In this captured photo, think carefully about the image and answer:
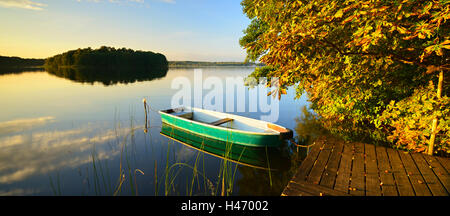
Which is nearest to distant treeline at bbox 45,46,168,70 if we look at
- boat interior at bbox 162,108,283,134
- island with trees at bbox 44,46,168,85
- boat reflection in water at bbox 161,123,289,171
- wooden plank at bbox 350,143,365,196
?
island with trees at bbox 44,46,168,85

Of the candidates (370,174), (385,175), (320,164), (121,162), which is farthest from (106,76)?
(385,175)

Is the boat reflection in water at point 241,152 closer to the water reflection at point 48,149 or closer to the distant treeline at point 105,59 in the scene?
the water reflection at point 48,149

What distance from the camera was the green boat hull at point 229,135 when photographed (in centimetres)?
813

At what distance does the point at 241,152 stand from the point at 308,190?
518 centimetres

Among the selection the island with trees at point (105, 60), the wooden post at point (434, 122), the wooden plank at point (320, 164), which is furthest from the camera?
the island with trees at point (105, 60)

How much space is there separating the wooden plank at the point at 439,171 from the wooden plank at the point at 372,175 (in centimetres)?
96

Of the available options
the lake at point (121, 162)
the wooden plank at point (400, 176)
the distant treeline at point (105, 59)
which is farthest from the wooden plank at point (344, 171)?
the distant treeline at point (105, 59)

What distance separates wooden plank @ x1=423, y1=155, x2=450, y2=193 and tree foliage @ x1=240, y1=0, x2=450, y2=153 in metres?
0.59

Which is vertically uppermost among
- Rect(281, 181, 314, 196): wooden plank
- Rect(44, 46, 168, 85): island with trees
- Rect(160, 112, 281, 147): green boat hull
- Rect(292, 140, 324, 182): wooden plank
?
Rect(44, 46, 168, 85): island with trees

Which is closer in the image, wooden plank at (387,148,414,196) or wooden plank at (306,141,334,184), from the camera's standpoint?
wooden plank at (387,148,414,196)

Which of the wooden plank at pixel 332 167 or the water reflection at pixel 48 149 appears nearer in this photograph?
the wooden plank at pixel 332 167

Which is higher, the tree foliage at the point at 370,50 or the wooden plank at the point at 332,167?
the tree foliage at the point at 370,50

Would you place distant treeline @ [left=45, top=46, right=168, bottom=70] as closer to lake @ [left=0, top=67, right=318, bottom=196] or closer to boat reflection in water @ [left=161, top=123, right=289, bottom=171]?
lake @ [left=0, top=67, right=318, bottom=196]

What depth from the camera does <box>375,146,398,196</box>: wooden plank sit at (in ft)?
11.3
